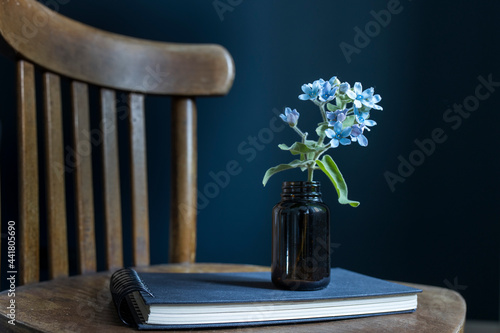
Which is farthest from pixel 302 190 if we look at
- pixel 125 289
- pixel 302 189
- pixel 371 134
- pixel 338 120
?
pixel 371 134

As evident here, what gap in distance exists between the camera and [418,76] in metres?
1.37

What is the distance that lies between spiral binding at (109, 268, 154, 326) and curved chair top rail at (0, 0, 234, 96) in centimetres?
49

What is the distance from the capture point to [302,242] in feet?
2.05

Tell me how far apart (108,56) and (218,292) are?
63 cm

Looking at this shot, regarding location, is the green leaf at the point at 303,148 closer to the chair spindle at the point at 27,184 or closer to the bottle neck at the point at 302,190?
the bottle neck at the point at 302,190

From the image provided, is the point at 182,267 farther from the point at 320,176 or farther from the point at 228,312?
the point at 320,176

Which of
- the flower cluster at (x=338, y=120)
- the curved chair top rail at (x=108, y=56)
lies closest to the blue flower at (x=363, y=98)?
the flower cluster at (x=338, y=120)

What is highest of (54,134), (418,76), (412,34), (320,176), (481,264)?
(412,34)

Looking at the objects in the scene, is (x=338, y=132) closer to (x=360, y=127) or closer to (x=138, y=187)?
(x=360, y=127)

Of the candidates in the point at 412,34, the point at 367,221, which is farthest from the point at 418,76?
the point at 367,221

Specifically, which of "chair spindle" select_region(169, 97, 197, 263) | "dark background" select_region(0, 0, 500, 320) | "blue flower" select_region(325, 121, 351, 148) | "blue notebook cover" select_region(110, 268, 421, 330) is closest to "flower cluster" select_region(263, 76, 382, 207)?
"blue flower" select_region(325, 121, 351, 148)

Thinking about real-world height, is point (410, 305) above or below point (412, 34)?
below

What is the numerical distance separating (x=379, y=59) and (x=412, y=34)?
0.12 m

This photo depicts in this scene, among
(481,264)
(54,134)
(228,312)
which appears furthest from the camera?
(481,264)
